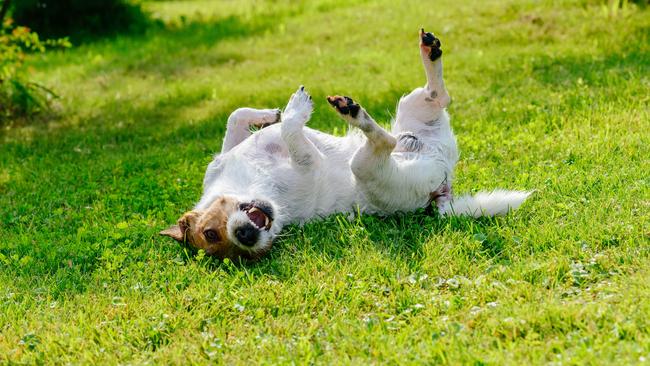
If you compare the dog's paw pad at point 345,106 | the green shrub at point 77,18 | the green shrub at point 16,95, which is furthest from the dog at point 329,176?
the green shrub at point 77,18

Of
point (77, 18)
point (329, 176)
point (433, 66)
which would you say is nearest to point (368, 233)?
point (329, 176)

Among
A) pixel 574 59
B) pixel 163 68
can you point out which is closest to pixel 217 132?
pixel 163 68

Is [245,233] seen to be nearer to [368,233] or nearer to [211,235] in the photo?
[211,235]

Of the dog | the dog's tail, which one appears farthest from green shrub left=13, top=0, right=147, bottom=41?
the dog's tail

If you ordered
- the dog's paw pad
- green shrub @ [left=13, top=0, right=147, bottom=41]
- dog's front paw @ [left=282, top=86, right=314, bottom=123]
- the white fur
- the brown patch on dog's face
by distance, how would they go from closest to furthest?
the dog's paw pad
the brown patch on dog's face
the white fur
dog's front paw @ [left=282, top=86, right=314, bottom=123]
green shrub @ [left=13, top=0, right=147, bottom=41]

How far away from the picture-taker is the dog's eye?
181 inches

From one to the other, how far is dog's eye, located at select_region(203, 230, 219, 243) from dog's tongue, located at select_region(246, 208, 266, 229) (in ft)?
0.73

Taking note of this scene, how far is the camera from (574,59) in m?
8.30

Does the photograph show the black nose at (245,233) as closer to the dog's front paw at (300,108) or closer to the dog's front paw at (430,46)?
the dog's front paw at (300,108)

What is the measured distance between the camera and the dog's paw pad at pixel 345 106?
4.41 metres

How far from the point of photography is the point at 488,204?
4691mm

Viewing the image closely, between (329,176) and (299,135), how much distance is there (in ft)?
1.18

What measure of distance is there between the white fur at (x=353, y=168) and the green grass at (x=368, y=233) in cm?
15

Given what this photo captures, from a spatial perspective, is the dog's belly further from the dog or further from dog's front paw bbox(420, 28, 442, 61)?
dog's front paw bbox(420, 28, 442, 61)
